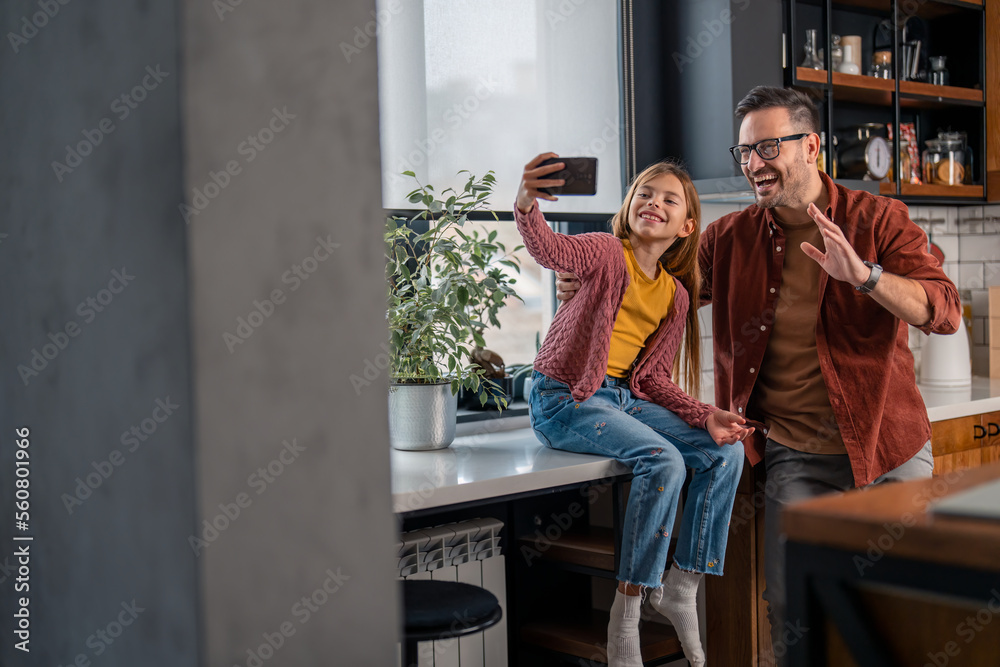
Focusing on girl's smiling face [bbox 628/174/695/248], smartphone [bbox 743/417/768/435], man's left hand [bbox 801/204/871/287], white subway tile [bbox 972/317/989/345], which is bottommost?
smartphone [bbox 743/417/768/435]

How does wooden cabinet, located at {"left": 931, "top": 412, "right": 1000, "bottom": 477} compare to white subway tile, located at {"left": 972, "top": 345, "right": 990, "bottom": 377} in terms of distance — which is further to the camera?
white subway tile, located at {"left": 972, "top": 345, "right": 990, "bottom": 377}

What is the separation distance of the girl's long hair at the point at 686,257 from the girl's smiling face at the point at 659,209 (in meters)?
0.02

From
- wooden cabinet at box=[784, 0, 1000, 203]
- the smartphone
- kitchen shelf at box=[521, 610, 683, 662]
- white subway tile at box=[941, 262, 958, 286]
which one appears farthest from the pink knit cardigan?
white subway tile at box=[941, 262, 958, 286]

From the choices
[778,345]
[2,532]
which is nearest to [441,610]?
[2,532]

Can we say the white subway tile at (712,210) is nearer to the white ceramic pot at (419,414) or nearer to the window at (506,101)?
the window at (506,101)

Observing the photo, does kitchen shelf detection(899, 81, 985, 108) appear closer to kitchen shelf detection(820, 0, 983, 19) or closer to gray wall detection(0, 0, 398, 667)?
kitchen shelf detection(820, 0, 983, 19)

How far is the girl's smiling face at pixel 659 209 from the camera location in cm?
227

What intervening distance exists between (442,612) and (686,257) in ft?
4.13

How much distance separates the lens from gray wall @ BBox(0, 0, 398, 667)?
0.92m

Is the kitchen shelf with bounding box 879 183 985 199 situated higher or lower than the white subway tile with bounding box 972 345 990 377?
higher

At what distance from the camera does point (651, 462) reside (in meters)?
2.09

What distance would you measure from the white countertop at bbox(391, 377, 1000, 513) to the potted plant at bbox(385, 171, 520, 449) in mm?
80

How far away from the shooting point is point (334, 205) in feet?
3.35

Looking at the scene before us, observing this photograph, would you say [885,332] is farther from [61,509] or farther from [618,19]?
[61,509]
